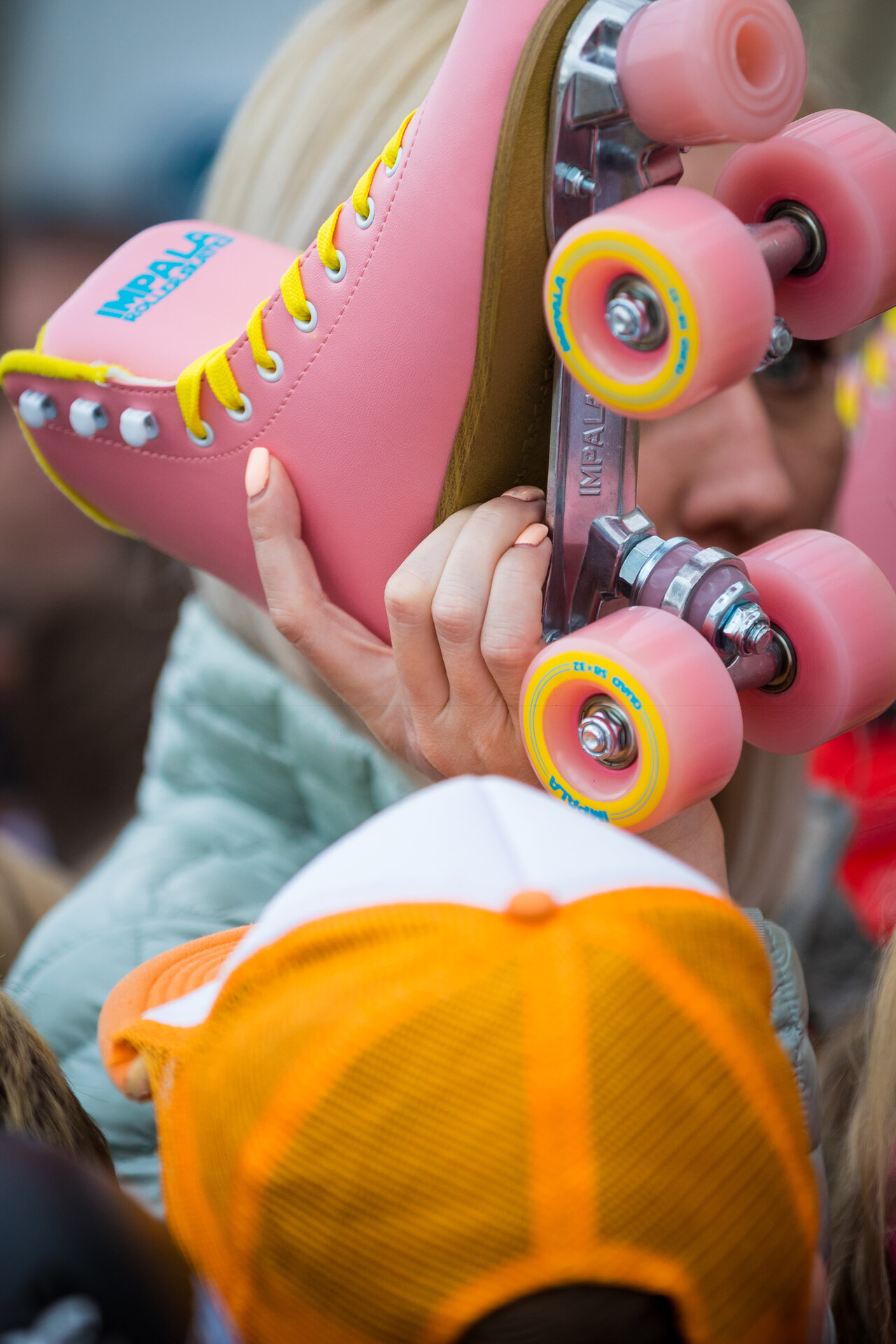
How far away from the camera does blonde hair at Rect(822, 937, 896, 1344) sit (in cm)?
27

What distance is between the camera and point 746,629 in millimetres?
281

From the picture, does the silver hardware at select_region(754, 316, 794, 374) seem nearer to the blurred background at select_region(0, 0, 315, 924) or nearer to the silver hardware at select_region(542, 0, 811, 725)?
the silver hardware at select_region(542, 0, 811, 725)

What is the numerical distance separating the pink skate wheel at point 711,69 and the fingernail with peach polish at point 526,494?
0.10 m

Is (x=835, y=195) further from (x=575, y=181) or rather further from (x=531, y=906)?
(x=531, y=906)

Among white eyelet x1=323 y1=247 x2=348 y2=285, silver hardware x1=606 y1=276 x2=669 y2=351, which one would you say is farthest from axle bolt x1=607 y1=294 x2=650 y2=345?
white eyelet x1=323 y1=247 x2=348 y2=285

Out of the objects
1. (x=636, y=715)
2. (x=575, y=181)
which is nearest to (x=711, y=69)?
(x=575, y=181)

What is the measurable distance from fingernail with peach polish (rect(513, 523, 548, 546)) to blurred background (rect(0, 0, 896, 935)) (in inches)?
7.5

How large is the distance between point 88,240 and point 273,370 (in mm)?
302

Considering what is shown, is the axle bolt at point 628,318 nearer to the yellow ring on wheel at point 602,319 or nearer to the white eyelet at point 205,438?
the yellow ring on wheel at point 602,319

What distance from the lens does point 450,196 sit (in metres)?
0.28

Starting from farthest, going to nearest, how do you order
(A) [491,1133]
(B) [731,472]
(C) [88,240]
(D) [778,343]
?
(C) [88,240]
(B) [731,472]
(D) [778,343]
(A) [491,1133]

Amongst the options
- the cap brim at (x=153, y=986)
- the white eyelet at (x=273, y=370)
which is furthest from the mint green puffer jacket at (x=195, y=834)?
the white eyelet at (x=273, y=370)

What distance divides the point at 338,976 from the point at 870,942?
9.9 inches

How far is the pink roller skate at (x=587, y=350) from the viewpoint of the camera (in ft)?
0.80
